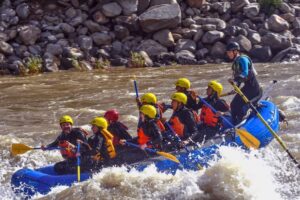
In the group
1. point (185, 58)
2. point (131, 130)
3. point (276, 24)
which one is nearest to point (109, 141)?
point (131, 130)

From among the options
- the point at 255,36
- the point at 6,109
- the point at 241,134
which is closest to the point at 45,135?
the point at 6,109

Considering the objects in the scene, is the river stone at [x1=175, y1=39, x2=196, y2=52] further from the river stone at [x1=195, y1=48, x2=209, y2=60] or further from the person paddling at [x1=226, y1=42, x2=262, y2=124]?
the person paddling at [x1=226, y1=42, x2=262, y2=124]

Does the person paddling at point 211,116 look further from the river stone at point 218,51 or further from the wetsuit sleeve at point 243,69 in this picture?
the river stone at point 218,51

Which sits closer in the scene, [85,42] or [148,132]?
[148,132]

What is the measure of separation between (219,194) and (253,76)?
2.66 meters

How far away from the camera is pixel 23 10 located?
1991 centimetres

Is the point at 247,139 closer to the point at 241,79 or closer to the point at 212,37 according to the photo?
the point at 241,79

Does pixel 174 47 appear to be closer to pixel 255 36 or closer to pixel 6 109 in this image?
pixel 255 36

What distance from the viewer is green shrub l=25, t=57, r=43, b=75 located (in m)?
18.0

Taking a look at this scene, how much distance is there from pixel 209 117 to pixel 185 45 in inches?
426

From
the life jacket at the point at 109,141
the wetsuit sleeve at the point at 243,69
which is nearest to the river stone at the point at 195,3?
the wetsuit sleeve at the point at 243,69

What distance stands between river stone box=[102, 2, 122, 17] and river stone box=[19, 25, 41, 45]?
2.48m

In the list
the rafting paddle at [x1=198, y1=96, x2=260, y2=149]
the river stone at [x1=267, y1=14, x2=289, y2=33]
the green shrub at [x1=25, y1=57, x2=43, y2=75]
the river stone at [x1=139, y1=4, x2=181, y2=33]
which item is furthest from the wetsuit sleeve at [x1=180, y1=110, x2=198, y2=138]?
the river stone at [x1=267, y1=14, x2=289, y2=33]

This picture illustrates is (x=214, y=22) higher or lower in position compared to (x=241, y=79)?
lower
